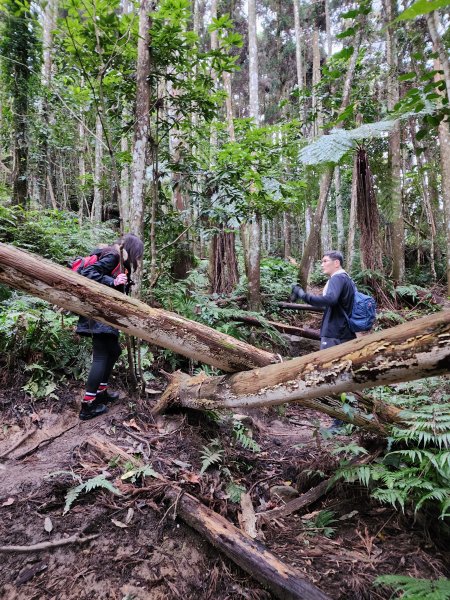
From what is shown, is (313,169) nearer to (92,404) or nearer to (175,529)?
(92,404)

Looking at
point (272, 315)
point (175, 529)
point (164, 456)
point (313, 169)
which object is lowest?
point (175, 529)

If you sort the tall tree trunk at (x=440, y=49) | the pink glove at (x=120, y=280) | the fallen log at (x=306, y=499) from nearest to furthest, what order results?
the tall tree trunk at (x=440, y=49) < the fallen log at (x=306, y=499) < the pink glove at (x=120, y=280)

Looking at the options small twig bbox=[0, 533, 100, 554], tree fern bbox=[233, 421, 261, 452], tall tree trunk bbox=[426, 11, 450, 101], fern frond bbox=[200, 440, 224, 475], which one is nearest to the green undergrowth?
tree fern bbox=[233, 421, 261, 452]

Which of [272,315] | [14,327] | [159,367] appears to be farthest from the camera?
[272,315]

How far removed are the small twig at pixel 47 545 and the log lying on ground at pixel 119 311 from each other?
57.7 inches

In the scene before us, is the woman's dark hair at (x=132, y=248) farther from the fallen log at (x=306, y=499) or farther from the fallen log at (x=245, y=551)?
the fallen log at (x=306, y=499)

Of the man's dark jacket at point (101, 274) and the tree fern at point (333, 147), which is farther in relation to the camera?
the tree fern at point (333, 147)

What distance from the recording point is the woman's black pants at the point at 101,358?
4.03 m

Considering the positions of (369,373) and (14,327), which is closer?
(369,373)

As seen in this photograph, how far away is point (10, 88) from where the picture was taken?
8.88 m

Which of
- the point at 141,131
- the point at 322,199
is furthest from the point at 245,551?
the point at 322,199

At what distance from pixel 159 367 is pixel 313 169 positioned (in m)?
4.50

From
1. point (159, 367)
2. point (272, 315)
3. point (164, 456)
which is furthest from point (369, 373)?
point (272, 315)

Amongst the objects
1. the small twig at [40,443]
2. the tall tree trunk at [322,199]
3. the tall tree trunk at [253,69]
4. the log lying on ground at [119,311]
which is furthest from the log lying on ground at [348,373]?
the tall tree trunk at [253,69]
